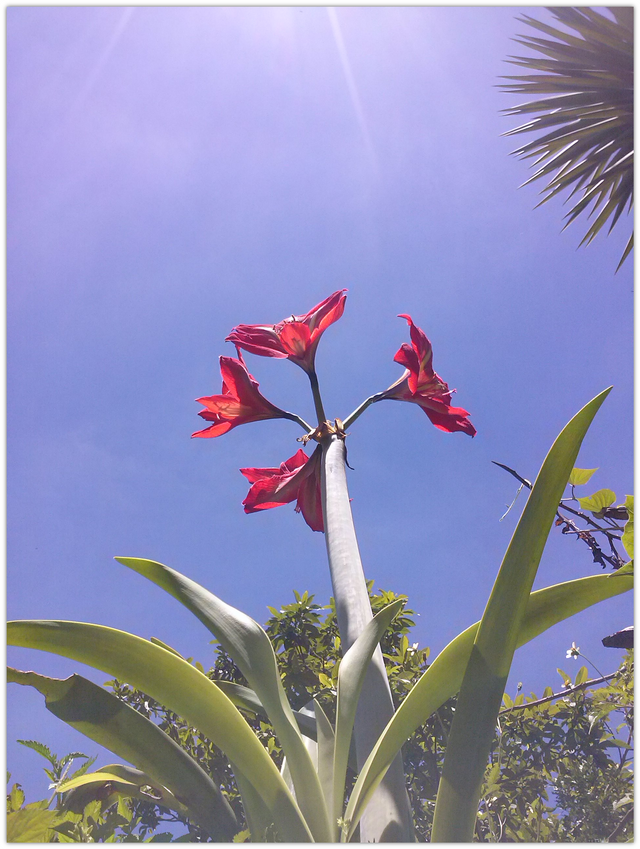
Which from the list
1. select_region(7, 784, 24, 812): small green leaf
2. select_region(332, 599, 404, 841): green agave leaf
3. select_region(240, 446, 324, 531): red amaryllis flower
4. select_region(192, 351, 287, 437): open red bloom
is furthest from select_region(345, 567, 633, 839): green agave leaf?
select_region(192, 351, 287, 437): open red bloom

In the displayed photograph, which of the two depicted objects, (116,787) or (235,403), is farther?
(235,403)

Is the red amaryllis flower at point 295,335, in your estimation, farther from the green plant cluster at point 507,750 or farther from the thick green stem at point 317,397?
the green plant cluster at point 507,750

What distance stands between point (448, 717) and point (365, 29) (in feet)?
7.20

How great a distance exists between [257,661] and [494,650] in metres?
0.41

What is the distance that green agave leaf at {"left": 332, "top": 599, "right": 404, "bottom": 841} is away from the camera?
38.5 inches

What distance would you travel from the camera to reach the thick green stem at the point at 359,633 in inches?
37.0

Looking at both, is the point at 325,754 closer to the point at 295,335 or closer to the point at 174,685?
the point at 174,685

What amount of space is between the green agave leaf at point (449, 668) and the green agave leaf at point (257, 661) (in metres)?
0.07

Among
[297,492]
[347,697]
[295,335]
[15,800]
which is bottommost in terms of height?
[15,800]

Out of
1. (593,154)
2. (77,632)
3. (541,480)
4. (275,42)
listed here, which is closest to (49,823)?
(77,632)

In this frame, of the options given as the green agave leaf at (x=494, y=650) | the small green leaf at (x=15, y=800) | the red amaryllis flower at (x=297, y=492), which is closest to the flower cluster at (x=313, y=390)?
the red amaryllis flower at (x=297, y=492)

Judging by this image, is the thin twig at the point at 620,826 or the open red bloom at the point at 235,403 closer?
the thin twig at the point at 620,826

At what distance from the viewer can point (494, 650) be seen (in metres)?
0.90

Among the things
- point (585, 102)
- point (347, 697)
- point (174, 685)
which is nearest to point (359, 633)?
point (347, 697)
